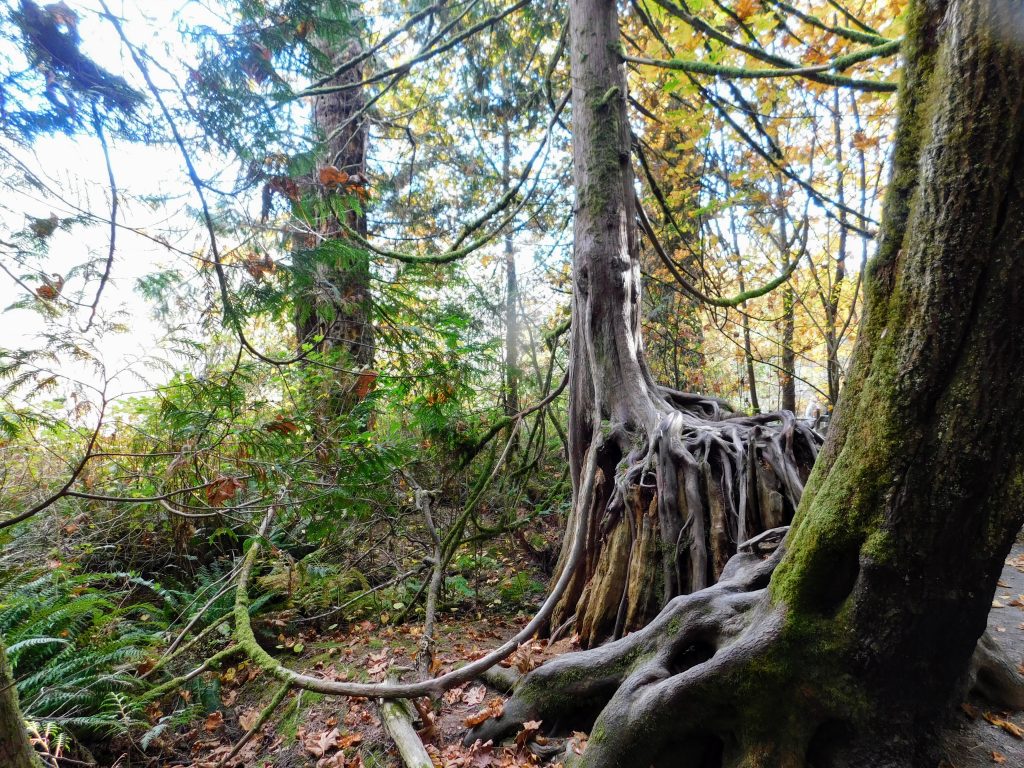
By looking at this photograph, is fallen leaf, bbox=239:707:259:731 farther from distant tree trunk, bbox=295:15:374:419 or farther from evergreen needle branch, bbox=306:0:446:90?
evergreen needle branch, bbox=306:0:446:90

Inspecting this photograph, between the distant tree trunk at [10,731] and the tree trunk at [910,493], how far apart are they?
8.07ft

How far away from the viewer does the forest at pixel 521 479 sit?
5.82ft

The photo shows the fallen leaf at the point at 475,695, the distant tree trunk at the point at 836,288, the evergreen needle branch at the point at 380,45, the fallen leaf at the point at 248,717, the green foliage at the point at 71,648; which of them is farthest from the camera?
the distant tree trunk at the point at 836,288

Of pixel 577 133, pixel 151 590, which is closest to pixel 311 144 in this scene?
pixel 577 133

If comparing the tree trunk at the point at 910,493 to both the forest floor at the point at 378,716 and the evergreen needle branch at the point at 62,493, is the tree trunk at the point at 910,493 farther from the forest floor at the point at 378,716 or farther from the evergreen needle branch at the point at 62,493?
the evergreen needle branch at the point at 62,493

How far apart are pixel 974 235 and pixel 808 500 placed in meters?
1.23

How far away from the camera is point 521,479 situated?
6855mm

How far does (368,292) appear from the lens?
18.3 ft

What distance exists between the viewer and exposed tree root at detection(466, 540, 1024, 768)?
209 cm

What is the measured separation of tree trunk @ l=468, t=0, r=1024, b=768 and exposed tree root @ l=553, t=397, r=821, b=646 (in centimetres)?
112

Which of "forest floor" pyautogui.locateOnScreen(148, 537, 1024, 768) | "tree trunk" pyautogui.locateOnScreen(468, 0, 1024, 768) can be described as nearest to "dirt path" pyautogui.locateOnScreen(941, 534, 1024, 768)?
"forest floor" pyautogui.locateOnScreen(148, 537, 1024, 768)

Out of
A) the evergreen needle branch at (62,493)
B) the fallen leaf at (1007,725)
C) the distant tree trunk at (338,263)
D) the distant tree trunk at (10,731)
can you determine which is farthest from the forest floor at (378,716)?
the distant tree trunk at (338,263)

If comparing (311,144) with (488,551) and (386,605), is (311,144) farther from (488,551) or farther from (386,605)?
(488,551)

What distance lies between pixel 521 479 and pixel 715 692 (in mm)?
4685
